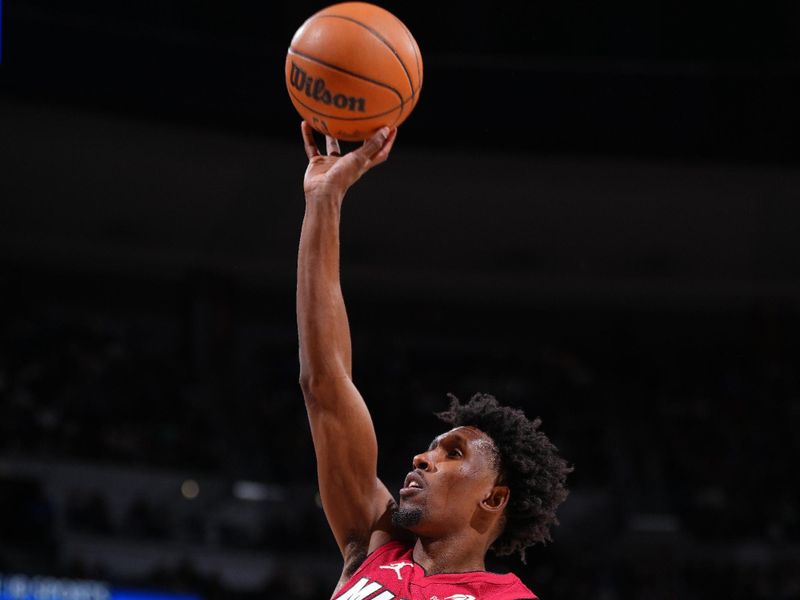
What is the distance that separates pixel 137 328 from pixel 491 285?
546 cm

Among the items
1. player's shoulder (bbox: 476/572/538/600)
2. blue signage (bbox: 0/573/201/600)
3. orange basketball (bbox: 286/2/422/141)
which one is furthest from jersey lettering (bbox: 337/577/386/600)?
blue signage (bbox: 0/573/201/600)

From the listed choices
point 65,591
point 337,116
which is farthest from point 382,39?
point 65,591

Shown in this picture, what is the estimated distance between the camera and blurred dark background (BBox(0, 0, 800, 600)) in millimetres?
14188

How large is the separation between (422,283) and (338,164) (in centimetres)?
1488

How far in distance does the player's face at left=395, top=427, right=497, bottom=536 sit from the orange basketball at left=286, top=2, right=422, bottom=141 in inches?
42.1

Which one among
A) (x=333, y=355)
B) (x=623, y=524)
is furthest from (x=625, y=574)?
(x=333, y=355)

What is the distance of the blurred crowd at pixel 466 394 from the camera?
13914 mm

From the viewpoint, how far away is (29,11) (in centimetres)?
1437

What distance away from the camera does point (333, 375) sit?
3.67 meters

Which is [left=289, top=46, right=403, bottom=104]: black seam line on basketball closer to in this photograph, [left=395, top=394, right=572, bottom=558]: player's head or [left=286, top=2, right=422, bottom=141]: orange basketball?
[left=286, top=2, right=422, bottom=141]: orange basketball

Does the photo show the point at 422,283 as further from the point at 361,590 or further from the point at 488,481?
the point at 361,590

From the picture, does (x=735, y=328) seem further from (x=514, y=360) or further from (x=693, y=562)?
(x=693, y=562)

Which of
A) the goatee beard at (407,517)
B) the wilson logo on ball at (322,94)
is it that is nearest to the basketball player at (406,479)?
the goatee beard at (407,517)

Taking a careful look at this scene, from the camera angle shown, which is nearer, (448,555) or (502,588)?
(502,588)
